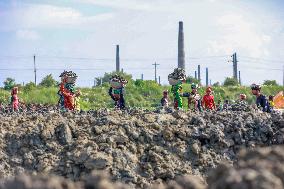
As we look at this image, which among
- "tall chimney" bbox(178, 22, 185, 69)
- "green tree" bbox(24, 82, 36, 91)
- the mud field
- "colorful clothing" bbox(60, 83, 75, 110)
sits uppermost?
"tall chimney" bbox(178, 22, 185, 69)

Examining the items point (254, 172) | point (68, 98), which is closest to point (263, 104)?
point (68, 98)

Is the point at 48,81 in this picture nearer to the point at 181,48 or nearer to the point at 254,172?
the point at 181,48

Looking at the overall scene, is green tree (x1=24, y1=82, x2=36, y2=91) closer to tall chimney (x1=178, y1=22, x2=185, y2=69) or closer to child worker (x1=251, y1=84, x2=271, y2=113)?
tall chimney (x1=178, y1=22, x2=185, y2=69)

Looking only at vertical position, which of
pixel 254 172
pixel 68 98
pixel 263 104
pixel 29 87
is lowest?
pixel 29 87

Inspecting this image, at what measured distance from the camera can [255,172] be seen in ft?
17.8

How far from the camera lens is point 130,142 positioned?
13.8m

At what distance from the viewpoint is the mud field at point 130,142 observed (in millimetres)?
12957

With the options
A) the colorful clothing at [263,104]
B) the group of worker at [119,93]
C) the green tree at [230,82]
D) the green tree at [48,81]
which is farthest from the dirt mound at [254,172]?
the green tree at [230,82]

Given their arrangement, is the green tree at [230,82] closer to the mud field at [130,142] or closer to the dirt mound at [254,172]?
the mud field at [130,142]

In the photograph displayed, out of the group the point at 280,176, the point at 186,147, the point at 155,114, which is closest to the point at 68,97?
the point at 155,114

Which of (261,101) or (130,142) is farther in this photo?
(261,101)

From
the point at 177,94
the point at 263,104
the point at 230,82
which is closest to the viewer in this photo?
the point at 263,104

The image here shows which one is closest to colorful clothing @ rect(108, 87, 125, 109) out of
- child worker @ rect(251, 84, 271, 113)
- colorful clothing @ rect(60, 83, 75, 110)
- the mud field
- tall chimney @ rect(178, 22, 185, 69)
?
colorful clothing @ rect(60, 83, 75, 110)

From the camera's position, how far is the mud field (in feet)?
42.5
